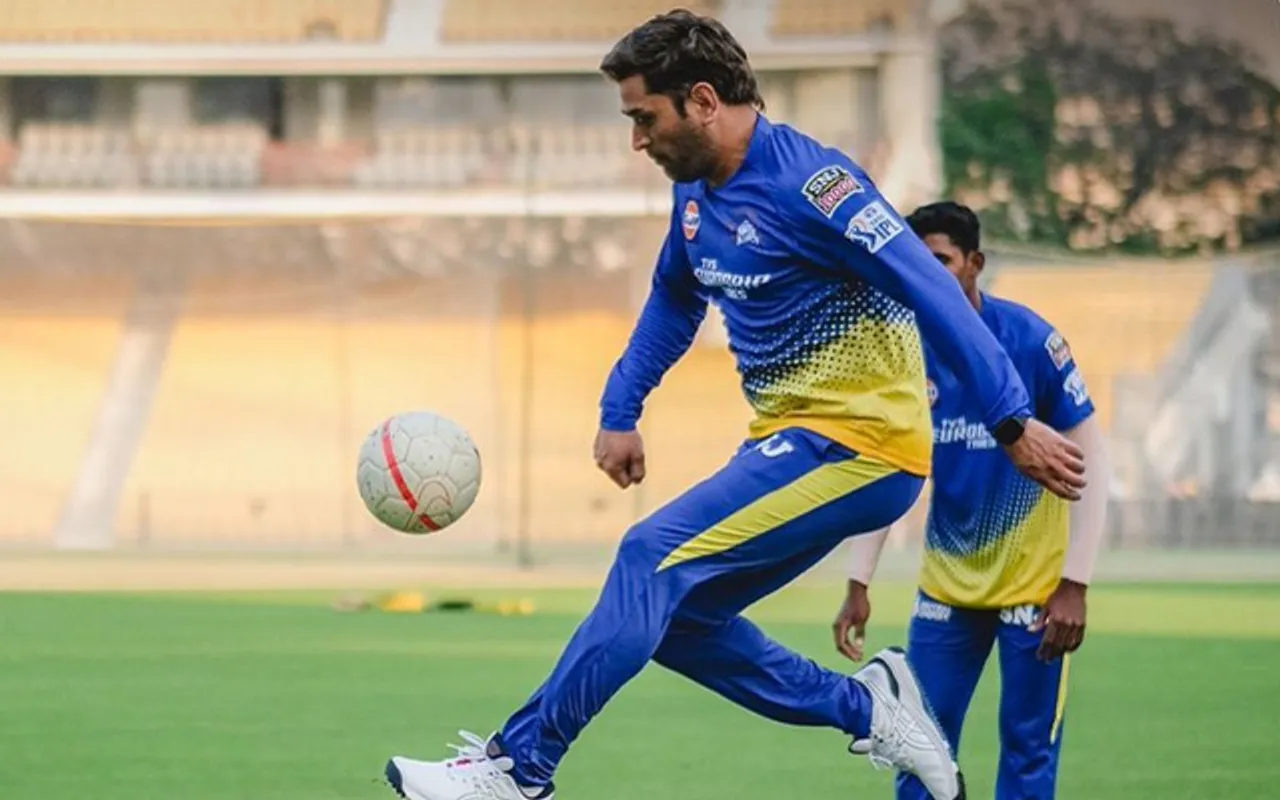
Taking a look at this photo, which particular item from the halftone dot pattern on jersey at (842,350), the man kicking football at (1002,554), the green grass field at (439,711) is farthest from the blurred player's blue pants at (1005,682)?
the green grass field at (439,711)

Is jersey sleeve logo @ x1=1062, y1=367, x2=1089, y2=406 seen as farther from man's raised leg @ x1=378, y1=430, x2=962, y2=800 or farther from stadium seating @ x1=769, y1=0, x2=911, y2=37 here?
stadium seating @ x1=769, y1=0, x2=911, y2=37

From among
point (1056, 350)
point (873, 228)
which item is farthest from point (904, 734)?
point (873, 228)

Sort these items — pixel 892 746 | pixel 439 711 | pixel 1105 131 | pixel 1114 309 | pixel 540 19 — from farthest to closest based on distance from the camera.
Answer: pixel 1105 131 → pixel 540 19 → pixel 1114 309 → pixel 439 711 → pixel 892 746

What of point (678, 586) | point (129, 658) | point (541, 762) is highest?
point (678, 586)

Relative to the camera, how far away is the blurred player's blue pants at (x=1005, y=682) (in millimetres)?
6344

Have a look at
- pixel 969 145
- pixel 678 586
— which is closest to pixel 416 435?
pixel 678 586

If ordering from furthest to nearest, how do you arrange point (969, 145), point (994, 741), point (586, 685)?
1. point (969, 145)
2. point (994, 741)
3. point (586, 685)

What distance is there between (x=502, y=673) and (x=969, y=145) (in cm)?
2953

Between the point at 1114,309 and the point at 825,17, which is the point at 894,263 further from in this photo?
the point at 825,17

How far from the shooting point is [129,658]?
1230cm

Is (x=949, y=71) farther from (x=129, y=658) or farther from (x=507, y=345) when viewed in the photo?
(x=129, y=658)

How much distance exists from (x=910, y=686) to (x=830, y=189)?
1.40m

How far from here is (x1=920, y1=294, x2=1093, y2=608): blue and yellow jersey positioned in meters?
6.41

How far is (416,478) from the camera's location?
21.0 feet
